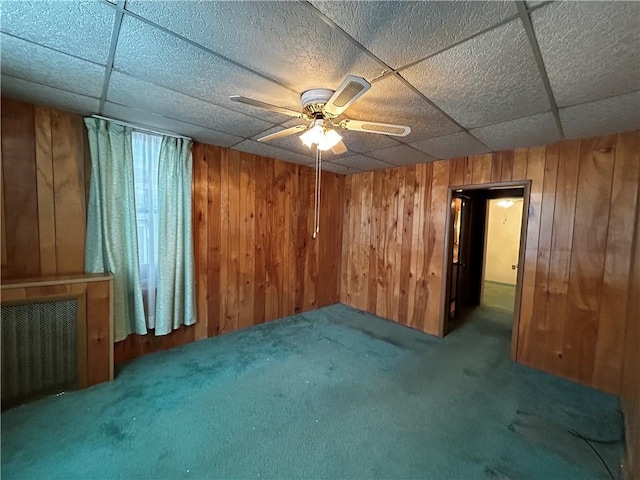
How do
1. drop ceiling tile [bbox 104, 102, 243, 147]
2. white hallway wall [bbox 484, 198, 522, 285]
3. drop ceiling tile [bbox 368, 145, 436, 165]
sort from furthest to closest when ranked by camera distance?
white hallway wall [bbox 484, 198, 522, 285] < drop ceiling tile [bbox 368, 145, 436, 165] < drop ceiling tile [bbox 104, 102, 243, 147]

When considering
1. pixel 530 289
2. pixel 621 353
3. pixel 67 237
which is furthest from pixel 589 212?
pixel 67 237

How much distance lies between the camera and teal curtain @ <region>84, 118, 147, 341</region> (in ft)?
7.30

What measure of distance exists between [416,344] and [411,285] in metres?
0.82

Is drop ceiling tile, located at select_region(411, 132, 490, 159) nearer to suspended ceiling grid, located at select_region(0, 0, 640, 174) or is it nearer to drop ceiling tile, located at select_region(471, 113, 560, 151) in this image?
drop ceiling tile, located at select_region(471, 113, 560, 151)

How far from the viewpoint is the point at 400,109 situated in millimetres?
1876

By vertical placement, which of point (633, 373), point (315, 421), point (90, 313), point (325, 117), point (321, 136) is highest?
point (325, 117)

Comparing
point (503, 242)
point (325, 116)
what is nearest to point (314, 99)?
point (325, 116)

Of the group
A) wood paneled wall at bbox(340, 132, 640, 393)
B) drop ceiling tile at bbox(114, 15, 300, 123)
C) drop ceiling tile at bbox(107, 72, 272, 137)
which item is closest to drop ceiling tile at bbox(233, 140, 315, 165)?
drop ceiling tile at bbox(107, 72, 272, 137)

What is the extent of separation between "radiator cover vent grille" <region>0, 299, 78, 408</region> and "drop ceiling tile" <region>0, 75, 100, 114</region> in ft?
4.94

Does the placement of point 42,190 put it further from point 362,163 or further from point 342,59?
point 362,163

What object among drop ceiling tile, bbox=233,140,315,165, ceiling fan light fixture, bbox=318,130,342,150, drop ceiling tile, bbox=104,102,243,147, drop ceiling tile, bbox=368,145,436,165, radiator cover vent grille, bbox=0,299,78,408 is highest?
drop ceiling tile, bbox=233,140,315,165

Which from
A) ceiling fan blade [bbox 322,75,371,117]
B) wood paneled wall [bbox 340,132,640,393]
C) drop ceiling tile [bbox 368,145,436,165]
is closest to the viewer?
ceiling fan blade [bbox 322,75,371,117]

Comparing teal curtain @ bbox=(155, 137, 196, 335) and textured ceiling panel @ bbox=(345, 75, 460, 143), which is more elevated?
textured ceiling panel @ bbox=(345, 75, 460, 143)

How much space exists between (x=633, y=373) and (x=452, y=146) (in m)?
2.20
